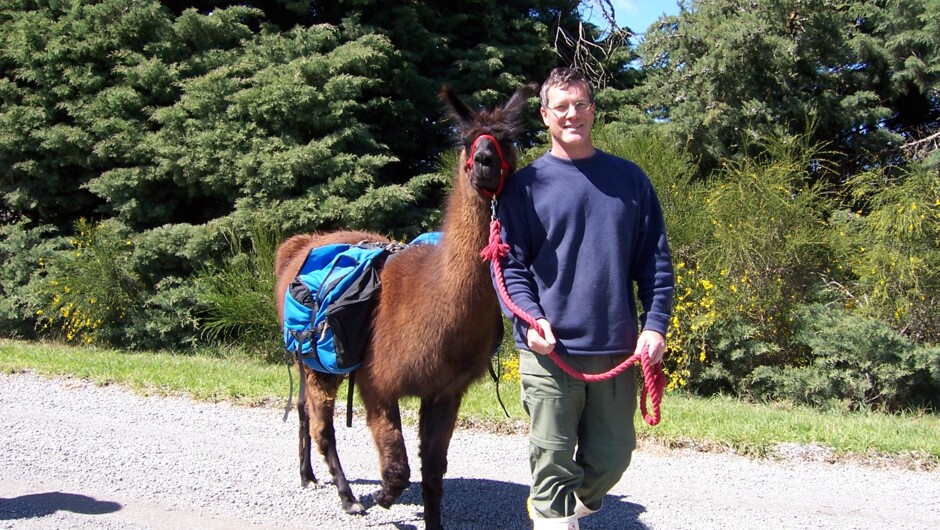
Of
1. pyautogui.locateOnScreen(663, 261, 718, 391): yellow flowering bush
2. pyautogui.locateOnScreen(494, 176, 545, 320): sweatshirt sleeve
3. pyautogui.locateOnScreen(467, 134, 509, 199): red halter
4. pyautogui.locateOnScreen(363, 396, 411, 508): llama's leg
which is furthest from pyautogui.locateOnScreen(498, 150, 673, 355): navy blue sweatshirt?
pyautogui.locateOnScreen(663, 261, 718, 391): yellow flowering bush

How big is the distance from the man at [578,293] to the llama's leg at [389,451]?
1.14m

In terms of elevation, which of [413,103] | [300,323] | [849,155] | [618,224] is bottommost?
[300,323]

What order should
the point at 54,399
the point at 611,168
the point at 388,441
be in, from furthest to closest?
the point at 54,399 < the point at 388,441 < the point at 611,168

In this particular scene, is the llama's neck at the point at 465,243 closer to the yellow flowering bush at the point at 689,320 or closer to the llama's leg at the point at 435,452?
the llama's leg at the point at 435,452

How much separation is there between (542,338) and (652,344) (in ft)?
1.42

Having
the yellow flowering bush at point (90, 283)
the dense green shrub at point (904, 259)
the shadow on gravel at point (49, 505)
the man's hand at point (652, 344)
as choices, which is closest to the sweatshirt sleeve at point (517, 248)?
the man's hand at point (652, 344)

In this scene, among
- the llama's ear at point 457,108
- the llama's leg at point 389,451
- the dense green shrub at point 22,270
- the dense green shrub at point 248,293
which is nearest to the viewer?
the llama's ear at point 457,108

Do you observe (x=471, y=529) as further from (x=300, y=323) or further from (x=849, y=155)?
(x=849, y=155)

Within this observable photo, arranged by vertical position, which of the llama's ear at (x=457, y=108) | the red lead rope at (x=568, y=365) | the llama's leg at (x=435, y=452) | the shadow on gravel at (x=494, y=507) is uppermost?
the llama's ear at (x=457, y=108)

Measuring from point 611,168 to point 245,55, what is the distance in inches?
370

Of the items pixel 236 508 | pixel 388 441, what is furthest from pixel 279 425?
pixel 388 441

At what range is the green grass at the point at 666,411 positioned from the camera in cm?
558

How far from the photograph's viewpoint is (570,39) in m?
13.0

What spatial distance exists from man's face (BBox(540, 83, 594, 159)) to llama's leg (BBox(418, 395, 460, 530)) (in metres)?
1.67
